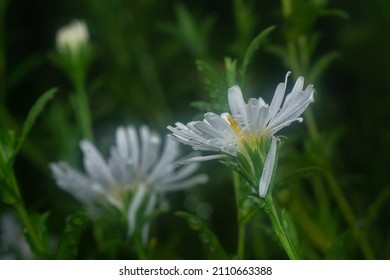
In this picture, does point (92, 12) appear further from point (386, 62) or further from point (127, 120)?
point (386, 62)

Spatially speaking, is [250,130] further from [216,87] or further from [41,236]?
[41,236]

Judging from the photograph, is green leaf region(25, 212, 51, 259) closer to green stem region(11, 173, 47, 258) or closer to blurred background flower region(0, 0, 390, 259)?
green stem region(11, 173, 47, 258)

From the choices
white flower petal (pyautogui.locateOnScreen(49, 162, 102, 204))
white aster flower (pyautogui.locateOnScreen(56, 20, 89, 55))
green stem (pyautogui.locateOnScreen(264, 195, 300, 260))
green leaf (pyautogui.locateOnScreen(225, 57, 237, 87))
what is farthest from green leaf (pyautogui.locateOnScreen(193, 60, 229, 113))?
white aster flower (pyautogui.locateOnScreen(56, 20, 89, 55))

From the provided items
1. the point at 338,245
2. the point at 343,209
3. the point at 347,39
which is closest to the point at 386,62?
the point at 347,39

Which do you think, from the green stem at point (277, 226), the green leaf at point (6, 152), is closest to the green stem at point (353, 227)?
the green stem at point (277, 226)

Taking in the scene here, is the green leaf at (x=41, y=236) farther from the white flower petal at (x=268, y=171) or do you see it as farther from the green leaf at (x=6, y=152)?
the white flower petal at (x=268, y=171)

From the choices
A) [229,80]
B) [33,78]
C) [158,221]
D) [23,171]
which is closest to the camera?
[229,80]
